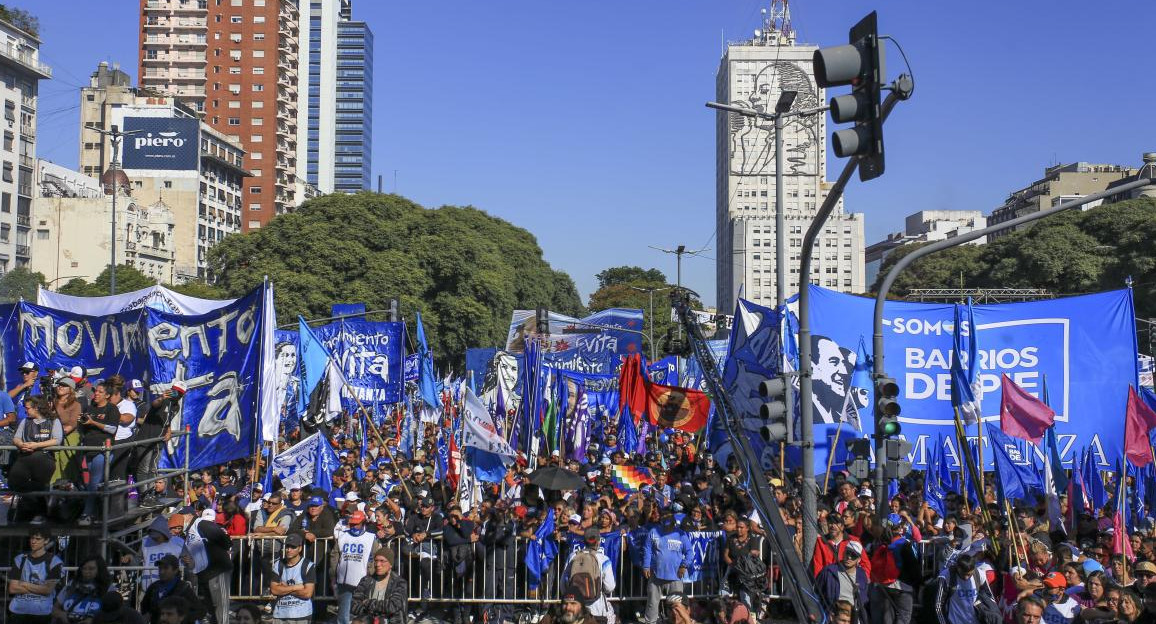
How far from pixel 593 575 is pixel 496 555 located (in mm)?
2197

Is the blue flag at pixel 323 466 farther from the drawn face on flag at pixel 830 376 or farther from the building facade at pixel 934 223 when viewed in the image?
the building facade at pixel 934 223

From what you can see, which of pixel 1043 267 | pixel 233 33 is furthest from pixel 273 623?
pixel 233 33

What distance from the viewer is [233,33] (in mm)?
101375

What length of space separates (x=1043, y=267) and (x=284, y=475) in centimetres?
5733

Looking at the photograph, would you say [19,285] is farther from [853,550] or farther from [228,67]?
[853,550]

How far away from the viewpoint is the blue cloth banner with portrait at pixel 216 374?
13586 mm

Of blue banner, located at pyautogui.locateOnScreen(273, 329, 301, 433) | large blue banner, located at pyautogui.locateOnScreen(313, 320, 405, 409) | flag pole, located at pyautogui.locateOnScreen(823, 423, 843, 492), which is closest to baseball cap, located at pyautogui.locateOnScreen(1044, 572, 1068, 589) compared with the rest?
flag pole, located at pyautogui.locateOnScreen(823, 423, 843, 492)

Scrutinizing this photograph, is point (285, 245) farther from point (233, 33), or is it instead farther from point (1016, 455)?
point (233, 33)

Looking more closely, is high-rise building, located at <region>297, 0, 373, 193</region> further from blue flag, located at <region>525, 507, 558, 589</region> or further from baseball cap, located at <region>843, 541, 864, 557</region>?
baseball cap, located at <region>843, 541, 864, 557</region>

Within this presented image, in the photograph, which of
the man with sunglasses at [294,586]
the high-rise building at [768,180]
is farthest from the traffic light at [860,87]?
the high-rise building at [768,180]

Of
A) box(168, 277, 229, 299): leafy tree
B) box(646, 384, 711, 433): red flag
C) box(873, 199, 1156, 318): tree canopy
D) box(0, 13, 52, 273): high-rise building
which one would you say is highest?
box(0, 13, 52, 273): high-rise building

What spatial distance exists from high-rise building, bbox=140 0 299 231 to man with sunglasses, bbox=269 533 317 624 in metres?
94.2

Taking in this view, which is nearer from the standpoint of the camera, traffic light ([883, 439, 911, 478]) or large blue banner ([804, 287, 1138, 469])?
traffic light ([883, 439, 911, 478])

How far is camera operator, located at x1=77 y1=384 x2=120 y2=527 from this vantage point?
33.8 ft
